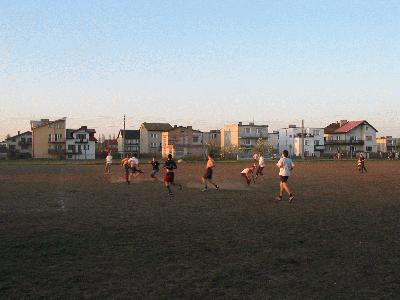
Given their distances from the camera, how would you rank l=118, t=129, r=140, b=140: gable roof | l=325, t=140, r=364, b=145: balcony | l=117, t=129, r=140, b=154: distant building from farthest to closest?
l=118, t=129, r=140, b=140: gable roof → l=117, t=129, r=140, b=154: distant building → l=325, t=140, r=364, b=145: balcony

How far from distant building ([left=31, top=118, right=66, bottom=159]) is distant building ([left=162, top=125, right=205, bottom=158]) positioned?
916 inches

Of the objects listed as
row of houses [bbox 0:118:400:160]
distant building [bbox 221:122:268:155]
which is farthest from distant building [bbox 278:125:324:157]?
distant building [bbox 221:122:268:155]

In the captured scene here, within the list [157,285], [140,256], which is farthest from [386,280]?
[140,256]

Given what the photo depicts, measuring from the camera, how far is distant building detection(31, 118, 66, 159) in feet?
327

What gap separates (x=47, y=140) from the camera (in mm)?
100188

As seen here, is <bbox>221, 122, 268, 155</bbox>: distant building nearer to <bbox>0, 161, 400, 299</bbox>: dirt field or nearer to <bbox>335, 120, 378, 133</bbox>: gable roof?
<bbox>335, 120, 378, 133</bbox>: gable roof

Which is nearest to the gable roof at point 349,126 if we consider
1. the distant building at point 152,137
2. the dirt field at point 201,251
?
the distant building at point 152,137

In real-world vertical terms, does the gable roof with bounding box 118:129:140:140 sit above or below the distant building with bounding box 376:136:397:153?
above

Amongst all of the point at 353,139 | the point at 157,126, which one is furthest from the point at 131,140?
the point at 353,139

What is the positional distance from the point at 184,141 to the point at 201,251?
336 ft

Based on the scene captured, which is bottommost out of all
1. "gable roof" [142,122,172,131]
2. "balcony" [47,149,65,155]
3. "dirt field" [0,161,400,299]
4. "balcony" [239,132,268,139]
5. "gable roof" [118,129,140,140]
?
"dirt field" [0,161,400,299]

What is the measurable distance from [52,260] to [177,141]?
102 m

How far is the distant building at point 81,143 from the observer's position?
9912 centimetres

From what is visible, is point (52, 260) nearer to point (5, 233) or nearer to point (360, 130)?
point (5, 233)
